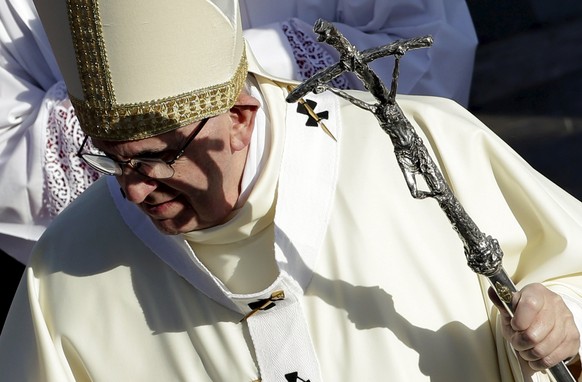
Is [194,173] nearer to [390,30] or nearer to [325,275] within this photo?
[325,275]

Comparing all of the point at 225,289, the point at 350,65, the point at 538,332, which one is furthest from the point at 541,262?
the point at 350,65

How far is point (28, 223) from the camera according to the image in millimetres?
4707

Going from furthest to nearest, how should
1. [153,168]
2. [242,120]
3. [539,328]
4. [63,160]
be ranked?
[63,160]
[242,120]
[153,168]
[539,328]

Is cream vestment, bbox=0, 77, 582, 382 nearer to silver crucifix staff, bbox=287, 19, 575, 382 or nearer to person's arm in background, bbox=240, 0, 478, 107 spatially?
silver crucifix staff, bbox=287, 19, 575, 382

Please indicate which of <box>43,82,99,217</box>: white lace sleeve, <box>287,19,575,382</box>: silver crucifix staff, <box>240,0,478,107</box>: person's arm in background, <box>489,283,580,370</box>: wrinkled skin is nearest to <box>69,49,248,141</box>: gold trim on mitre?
<box>287,19,575,382</box>: silver crucifix staff

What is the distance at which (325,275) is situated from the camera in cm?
305

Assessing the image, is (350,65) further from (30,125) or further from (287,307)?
(30,125)

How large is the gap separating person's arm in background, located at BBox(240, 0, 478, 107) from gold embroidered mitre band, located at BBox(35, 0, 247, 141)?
1726mm

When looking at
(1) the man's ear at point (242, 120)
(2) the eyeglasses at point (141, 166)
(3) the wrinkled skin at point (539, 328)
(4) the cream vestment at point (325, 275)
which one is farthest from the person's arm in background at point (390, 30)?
(3) the wrinkled skin at point (539, 328)

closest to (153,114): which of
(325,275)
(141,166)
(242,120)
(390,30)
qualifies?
(141,166)

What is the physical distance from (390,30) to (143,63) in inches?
81.6

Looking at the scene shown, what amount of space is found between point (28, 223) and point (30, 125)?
1.16 feet

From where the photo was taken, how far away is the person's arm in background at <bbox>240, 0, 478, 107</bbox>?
4672 millimetres

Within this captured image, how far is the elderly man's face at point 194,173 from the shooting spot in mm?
2812
